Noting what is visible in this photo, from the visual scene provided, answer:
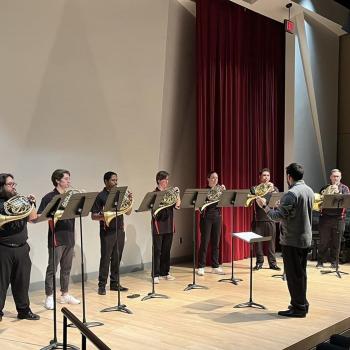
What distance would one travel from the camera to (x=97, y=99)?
22.0 ft

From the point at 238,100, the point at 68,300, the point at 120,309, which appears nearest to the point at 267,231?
the point at 238,100

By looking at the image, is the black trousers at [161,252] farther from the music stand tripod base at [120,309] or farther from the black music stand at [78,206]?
the black music stand at [78,206]

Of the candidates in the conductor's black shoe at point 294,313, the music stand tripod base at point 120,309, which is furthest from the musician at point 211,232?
the conductor's black shoe at point 294,313

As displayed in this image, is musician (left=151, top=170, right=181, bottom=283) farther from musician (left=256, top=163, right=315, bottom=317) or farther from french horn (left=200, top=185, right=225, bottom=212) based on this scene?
musician (left=256, top=163, right=315, bottom=317)

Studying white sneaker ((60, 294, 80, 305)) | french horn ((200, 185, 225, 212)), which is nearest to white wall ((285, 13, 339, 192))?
french horn ((200, 185, 225, 212))

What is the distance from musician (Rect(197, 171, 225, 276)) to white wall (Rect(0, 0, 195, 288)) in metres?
0.83

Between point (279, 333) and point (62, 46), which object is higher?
point (62, 46)

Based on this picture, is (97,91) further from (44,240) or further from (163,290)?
(163,290)

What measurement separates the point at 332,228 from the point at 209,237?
1.94m

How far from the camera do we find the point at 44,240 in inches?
242

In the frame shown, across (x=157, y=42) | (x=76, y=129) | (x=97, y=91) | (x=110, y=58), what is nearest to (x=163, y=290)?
(x=76, y=129)

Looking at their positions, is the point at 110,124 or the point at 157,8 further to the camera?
the point at 157,8

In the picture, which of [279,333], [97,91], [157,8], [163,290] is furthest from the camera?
[157,8]

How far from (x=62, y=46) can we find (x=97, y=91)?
76 centimetres
